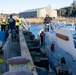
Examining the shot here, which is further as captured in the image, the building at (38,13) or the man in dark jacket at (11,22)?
the building at (38,13)

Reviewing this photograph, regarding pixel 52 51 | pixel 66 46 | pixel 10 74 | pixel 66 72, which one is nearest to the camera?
pixel 10 74

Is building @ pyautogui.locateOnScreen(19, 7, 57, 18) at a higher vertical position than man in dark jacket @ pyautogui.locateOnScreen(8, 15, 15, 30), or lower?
lower

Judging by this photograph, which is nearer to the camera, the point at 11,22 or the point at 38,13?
the point at 11,22

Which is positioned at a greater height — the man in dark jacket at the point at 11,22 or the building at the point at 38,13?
the man in dark jacket at the point at 11,22

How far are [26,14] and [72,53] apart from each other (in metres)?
105

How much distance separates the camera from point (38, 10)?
367 ft

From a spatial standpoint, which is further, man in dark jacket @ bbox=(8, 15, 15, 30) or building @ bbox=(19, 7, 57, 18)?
building @ bbox=(19, 7, 57, 18)

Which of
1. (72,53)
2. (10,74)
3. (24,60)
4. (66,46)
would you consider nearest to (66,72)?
(72,53)

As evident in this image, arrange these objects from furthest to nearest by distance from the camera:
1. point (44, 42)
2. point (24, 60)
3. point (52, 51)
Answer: point (44, 42)
point (52, 51)
point (24, 60)

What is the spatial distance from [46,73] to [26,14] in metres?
108

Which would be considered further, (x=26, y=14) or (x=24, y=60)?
(x=26, y=14)

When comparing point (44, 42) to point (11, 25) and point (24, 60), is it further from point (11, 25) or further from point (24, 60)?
point (24, 60)

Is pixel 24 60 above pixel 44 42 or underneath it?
above

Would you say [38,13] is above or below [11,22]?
below
